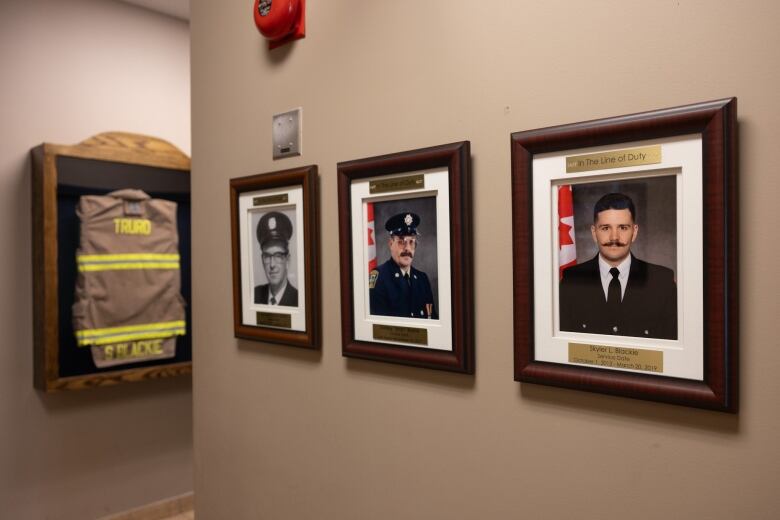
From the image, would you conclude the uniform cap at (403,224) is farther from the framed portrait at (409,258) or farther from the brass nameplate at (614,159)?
the brass nameplate at (614,159)

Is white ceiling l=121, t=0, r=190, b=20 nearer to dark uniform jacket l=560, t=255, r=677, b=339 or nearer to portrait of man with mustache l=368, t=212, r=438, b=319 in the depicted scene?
portrait of man with mustache l=368, t=212, r=438, b=319

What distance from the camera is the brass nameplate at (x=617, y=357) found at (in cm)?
101

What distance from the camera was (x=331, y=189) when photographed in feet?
5.17

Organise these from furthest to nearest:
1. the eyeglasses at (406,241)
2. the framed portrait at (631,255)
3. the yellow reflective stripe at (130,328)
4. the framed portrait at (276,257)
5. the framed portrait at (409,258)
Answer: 1. the yellow reflective stripe at (130,328)
2. the framed portrait at (276,257)
3. the eyeglasses at (406,241)
4. the framed portrait at (409,258)
5. the framed portrait at (631,255)

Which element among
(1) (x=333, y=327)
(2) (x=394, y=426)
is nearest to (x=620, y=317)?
(2) (x=394, y=426)

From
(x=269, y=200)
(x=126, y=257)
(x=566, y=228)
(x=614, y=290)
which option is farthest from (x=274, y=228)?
(x=126, y=257)

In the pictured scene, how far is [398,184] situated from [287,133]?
48 cm

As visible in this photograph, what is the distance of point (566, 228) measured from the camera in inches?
43.7

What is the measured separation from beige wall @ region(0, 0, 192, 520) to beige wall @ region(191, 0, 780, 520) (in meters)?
1.34

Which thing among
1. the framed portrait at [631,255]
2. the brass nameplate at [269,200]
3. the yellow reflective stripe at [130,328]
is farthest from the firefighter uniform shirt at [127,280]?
the framed portrait at [631,255]

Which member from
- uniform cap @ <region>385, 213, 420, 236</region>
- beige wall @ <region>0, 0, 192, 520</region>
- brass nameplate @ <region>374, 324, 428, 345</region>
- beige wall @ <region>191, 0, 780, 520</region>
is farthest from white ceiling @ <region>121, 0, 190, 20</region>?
brass nameplate @ <region>374, 324, 428, 345</region>

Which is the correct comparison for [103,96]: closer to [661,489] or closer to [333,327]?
[333,327]

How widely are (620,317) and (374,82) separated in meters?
0.84

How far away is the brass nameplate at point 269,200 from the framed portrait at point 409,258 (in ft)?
0.81
